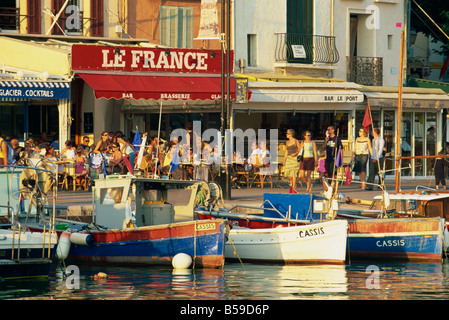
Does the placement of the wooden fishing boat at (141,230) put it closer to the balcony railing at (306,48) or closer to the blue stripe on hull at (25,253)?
the blue stripe on hull at (25,253)

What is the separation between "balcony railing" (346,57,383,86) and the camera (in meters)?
32.9

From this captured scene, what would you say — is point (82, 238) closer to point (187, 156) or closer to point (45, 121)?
point (187, 156)

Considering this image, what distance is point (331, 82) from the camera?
101 ft

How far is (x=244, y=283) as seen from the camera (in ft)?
56.3

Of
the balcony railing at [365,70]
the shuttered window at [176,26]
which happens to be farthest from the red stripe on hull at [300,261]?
the balcony railing at [365,70]

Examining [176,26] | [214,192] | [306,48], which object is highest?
[176,26]

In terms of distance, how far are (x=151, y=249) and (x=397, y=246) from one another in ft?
16.4

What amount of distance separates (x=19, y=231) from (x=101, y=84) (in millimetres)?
10322

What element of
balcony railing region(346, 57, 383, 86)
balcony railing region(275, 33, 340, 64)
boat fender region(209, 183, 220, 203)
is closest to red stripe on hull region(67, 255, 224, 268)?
boat fender region(209, 183, 220, 203)

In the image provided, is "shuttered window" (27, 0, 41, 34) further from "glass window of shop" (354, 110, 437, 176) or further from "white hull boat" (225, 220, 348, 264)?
"white hull boat" (225, 220, 348, 264)

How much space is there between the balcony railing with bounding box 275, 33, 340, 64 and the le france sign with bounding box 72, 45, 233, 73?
4.47 m

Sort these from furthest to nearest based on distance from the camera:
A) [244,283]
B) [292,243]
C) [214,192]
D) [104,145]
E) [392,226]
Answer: [104,145], [214,192], [392,226], [292,243], [244,283]

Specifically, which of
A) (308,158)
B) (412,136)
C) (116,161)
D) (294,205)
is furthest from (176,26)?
(294,205)
